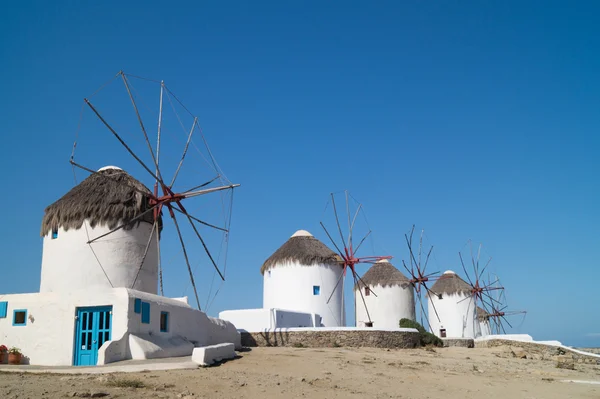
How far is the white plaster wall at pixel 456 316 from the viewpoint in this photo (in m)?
47.5

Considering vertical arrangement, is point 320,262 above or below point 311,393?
above

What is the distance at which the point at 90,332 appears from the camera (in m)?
16.7

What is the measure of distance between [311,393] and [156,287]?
1247 cm

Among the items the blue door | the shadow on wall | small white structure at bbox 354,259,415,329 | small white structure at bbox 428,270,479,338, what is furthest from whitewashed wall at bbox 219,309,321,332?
small white structure at bbox 428,270,479,338

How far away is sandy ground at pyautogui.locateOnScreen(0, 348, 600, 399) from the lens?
10727 millimetres

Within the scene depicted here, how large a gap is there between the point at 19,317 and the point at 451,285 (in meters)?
38.5

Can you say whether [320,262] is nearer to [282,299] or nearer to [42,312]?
[282,299]

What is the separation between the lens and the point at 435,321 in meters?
49.1

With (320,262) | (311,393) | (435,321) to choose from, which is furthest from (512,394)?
(435,321)

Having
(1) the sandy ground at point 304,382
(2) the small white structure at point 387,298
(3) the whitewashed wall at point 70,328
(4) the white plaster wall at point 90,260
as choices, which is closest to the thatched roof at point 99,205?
(4) the white plaster wall at point 90,260

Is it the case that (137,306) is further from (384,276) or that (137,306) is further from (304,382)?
(384,276)

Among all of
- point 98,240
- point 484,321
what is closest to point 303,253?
point 98,240

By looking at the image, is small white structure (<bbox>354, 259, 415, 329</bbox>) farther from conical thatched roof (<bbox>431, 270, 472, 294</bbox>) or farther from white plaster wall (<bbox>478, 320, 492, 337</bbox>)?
white plaster wall (<bbox>478, 320, 492, 337</bbox>)

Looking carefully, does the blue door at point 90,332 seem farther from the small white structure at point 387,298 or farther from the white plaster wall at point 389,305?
the white plaster wall at point 389,305
